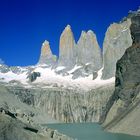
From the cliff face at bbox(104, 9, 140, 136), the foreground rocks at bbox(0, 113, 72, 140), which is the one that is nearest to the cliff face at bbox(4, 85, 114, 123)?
the cliff face at bbox(104, 9, 140, 136)

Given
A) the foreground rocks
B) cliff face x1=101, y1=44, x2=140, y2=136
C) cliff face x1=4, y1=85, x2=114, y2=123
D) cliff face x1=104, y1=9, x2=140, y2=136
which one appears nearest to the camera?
the foreground rocks

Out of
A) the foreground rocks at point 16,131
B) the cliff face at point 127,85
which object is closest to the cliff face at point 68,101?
the cliff face at point 127,85

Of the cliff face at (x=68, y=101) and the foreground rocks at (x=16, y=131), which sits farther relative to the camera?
the cliff face at (x=68, y=101)

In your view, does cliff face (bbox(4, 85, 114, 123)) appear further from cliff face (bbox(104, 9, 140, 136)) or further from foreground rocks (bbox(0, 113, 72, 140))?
foreground rocks (bbox(0, 113, 72, 140))

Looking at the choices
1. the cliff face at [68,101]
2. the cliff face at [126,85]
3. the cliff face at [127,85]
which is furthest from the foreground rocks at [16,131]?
the cliff face at [68,101]

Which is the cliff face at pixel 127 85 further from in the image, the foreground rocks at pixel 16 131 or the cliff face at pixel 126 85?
the foreground rocks at pixel 16 131

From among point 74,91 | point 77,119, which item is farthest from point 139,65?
point 74,91

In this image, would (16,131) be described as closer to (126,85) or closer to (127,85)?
(127,85)

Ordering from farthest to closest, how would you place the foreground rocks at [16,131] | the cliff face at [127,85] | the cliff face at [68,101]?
the cliff face at [68,101] < the cliff face at [127,85] < the foreground rocks at [16,131]

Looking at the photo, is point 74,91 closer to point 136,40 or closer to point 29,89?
point 29,89

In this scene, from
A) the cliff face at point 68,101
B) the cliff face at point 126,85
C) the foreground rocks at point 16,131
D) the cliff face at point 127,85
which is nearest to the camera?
the foreground rocks at point 16,131

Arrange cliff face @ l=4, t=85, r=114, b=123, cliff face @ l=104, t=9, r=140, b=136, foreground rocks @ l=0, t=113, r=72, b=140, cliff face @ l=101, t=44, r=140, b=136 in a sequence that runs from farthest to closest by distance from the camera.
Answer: cliff face @ l=4, t=85, r=114, b=123, cliff face @ l=101, t=44, r=140, b=136, cliff face @ l=104, t=9, r=140, b=136, foreground rocks @ l=0, t=113, r=72, b=140

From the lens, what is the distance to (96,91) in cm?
19050

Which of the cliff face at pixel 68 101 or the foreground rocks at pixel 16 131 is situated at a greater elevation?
the cliff face at pixel 68 101
